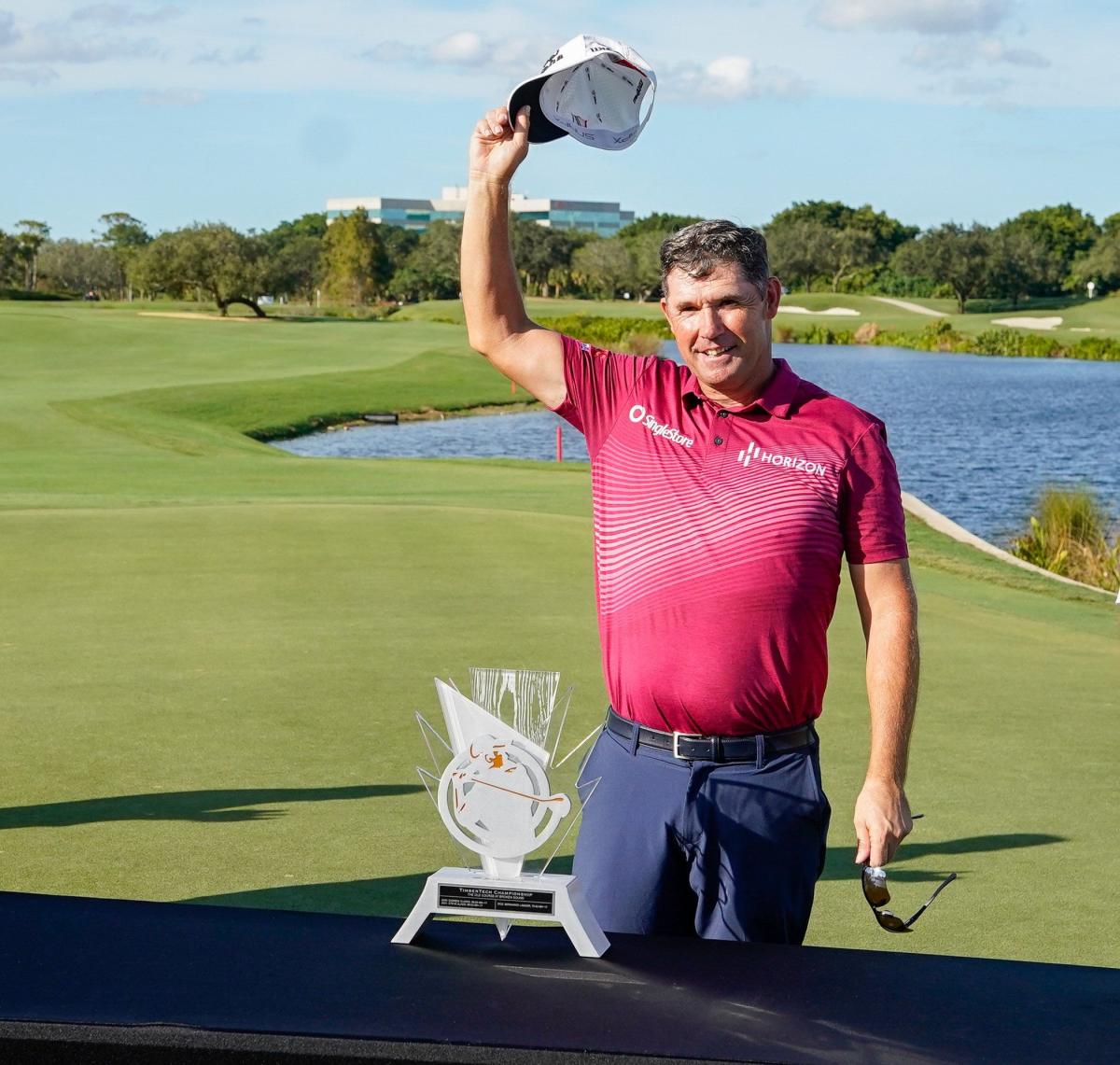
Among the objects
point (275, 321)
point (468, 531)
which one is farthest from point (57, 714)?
point (275, 321)

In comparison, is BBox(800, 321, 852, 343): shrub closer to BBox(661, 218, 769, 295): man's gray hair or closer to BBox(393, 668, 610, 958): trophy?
BBox(661, 218, 769, 295): man's gray hair

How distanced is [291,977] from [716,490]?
109cm

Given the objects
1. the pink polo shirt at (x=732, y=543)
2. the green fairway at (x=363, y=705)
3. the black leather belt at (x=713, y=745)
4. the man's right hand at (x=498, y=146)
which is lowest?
the green fairway at (x=363, y=705)

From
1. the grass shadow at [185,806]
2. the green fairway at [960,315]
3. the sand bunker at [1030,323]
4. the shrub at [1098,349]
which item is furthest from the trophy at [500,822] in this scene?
the sand bunker at [1030,323]

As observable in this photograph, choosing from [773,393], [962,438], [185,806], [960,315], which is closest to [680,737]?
[773,393]

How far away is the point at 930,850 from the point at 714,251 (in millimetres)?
2537

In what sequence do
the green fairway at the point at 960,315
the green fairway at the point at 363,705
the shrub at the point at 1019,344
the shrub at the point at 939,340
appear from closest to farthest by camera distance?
the green fairway at the point at 363,705 < the shrub at the point at 1019,344 < the shrub at the point at 939,340 < the green fairway at the point at 960,315

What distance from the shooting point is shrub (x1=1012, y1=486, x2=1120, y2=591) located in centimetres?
1603

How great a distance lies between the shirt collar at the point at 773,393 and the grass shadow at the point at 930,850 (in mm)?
1998

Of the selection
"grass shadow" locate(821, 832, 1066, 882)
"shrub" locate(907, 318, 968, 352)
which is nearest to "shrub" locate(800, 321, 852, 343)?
"shrub" locate(907, 318, 968, 352)

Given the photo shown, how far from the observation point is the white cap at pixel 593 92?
262cm

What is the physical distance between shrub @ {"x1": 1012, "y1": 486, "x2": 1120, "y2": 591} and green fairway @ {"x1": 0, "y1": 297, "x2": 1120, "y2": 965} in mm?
1880

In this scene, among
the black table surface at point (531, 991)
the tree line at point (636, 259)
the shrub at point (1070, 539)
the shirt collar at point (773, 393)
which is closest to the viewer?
the black table surface at point (531, 991)

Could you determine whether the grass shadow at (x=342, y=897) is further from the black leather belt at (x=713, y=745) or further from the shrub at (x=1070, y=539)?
the shrub at (x=1070, y=539)
